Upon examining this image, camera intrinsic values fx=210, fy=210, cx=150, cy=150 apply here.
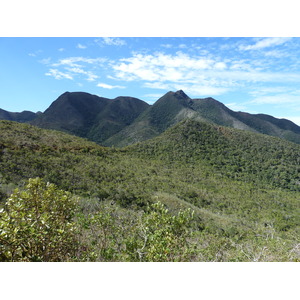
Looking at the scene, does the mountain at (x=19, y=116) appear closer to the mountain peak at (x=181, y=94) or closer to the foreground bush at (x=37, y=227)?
the mountain peak at (x=181, y=94)

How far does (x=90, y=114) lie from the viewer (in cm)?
12862

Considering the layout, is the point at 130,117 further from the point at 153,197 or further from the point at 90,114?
the point at 153,197

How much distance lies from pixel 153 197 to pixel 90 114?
388 feet

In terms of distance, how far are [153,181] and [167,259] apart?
22.6 metres

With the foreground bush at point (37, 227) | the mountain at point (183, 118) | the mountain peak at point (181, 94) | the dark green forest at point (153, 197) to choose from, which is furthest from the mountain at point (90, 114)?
the foreground bush at point (37, 227)

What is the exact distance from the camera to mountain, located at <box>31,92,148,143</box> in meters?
106

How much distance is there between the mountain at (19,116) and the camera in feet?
413

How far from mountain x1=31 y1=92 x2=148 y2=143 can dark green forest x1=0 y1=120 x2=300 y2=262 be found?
6810cm

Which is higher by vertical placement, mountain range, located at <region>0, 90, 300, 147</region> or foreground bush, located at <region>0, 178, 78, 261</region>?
mountain range, located at <region>0, 90, 300, 147</region>

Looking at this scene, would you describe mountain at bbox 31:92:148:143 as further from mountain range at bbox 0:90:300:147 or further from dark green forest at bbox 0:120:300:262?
dark green forest at bbox 0:120:300:262

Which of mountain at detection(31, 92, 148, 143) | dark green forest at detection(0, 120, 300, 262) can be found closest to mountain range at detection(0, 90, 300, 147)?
mountain at detection(31, 92, 148, 143)

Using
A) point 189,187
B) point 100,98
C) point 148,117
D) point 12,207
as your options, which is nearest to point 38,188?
point 12,207

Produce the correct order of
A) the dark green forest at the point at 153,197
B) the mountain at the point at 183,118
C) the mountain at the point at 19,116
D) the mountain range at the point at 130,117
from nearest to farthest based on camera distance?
the dark green forest at the point at 153,197
the mountain at the point at 183,118
the mountain range at the point at 130,117
the mountain at the point at 19,116

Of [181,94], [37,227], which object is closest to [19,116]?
[181,94]
